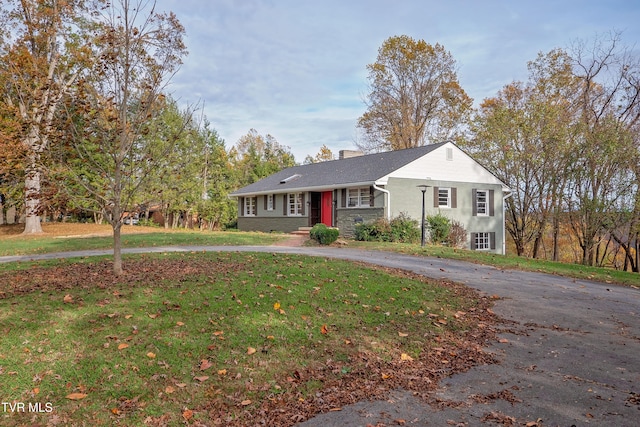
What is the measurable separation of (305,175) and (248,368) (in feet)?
73.6

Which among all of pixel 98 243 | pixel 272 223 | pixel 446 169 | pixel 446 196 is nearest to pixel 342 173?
pixel 446 169

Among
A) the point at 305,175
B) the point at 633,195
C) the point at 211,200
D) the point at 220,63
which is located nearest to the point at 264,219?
the point at 305,175

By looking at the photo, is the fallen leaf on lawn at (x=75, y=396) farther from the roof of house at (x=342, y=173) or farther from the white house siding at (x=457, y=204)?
the white house siding at (x=457, y=204)

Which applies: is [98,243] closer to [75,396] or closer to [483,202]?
[75,396]

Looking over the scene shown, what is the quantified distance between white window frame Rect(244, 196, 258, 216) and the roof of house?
25.3 inches

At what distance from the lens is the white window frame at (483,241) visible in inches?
873

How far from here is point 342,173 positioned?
22.7 meters

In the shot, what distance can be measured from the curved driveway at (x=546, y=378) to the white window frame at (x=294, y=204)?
16915 mm

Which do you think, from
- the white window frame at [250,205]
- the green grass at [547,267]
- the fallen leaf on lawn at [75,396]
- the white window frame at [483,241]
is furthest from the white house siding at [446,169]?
the fallen leaf on lawn at [75,396]

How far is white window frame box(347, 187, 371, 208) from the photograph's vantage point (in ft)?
65.5

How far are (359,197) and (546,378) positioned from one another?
54.3ft

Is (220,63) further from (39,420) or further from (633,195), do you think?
(633,195)

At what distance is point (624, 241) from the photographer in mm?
21078

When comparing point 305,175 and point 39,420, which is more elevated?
point 305,175
